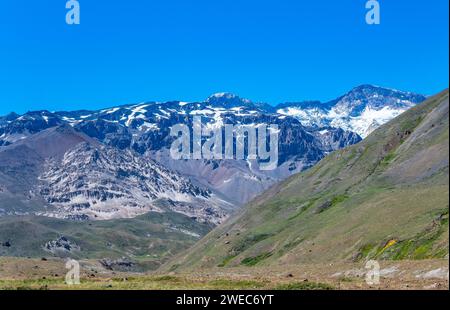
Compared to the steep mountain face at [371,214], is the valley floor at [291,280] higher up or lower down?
lower down

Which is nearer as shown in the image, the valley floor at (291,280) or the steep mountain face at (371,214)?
the valley floor at (291,280)

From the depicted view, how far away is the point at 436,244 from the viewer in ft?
309

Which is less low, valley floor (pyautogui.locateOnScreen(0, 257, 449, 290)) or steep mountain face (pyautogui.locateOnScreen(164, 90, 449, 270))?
steep mountain face (pyautogui.locateOnScreen(164, 90, 449, 270))

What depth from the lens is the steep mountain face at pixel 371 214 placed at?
352ft

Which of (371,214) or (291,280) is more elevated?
(371,214)

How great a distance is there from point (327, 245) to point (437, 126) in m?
59.5

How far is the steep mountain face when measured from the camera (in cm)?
10731

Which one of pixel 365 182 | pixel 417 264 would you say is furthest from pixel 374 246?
pixel 365 182

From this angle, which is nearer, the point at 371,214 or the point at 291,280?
the point at 291,280

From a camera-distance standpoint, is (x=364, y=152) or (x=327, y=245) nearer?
(x=327, y=245)

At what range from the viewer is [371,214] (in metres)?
130
